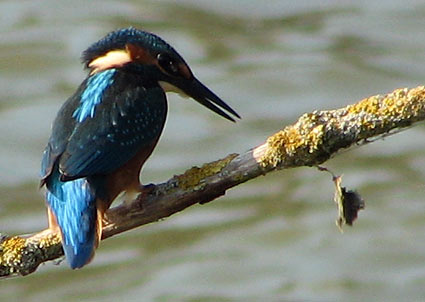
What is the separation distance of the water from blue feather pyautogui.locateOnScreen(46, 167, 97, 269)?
2.95 meters

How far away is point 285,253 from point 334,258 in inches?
10.9

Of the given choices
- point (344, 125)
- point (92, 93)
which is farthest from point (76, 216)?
point (344, 125)

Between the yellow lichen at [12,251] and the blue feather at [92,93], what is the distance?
597mm

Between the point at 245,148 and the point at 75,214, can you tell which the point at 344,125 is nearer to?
the point at 75,214

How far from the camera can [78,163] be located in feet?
16.0

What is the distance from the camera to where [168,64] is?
17.7ft

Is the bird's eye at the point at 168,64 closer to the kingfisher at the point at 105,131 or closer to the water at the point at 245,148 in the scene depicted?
the kingfisher at the point at 105,131

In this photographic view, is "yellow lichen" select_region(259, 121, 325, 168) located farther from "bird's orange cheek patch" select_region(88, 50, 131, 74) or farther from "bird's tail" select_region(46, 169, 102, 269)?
"bird's orange cheek patch" select_region(88, 50, 131, 74)

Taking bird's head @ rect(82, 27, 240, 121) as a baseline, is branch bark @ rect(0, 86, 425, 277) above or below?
below

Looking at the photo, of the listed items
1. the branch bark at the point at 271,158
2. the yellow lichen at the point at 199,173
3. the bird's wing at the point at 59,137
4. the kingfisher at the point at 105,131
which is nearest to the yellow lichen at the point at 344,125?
the branch bark at the point at 271,158

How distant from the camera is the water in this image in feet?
26.0

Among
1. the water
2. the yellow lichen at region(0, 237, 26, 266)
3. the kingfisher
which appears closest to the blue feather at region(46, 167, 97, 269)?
the kingfisher

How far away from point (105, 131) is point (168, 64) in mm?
437

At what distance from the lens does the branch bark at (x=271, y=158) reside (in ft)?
14.6
